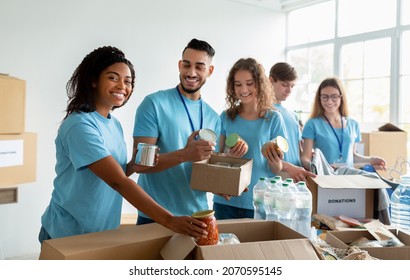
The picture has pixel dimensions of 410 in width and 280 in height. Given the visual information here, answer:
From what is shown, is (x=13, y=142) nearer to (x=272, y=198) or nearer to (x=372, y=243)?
(x=272, y=198)

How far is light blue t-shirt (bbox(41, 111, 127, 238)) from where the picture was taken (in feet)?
4.19

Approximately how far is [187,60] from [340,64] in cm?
390

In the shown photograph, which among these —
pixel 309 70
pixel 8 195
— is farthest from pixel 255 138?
pixel 309 70

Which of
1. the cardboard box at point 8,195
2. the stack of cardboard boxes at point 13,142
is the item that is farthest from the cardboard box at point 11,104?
the cardboard box at point 8,195

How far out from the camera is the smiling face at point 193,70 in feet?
6.22

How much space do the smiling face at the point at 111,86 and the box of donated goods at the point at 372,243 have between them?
98 cm

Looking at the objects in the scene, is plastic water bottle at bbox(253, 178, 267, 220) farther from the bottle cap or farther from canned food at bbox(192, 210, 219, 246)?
canned food at bbox(192, 210, 219, 246)

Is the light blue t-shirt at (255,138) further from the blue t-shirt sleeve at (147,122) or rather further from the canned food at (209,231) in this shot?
the canned food at (209,231)

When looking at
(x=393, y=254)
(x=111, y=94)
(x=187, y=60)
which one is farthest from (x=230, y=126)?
(x=393, y=254)

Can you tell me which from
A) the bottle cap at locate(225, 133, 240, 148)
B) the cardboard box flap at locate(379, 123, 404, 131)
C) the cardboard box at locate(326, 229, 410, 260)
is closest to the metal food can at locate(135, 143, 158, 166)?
the bottle cap at locate(225, 133, 240, 148)

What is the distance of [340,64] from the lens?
5234 mm

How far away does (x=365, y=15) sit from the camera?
16.1 feet

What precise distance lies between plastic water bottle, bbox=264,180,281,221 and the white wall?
2.72 metres
